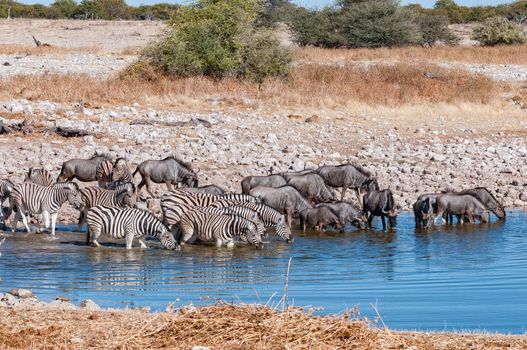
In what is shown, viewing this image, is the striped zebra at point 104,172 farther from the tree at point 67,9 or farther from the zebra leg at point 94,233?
the tree at point 67,9

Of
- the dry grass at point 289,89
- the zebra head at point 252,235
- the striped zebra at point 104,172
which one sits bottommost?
the zebra head at point 252,235

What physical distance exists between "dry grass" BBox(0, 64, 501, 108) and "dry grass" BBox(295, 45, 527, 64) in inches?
291

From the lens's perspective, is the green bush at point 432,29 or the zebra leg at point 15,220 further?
the green bush at point 432,29

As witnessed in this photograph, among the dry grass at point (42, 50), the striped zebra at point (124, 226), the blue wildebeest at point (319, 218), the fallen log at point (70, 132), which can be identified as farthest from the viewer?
the dry grass at point (42, 50)

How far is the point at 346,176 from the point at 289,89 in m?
10.8

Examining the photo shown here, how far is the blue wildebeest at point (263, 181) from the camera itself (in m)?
17.7

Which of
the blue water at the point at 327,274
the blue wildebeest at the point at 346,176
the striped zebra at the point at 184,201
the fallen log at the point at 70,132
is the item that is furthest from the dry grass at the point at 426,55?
the blue water at the point at 327,274

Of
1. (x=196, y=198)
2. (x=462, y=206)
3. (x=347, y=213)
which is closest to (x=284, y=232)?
(x=196, y=198)

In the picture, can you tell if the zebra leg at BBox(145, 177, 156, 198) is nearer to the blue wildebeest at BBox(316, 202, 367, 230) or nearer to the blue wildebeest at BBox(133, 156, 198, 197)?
→ the blue wildebeest at BBox(133, 156, 198, 197)

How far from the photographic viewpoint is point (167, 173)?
1816 cm

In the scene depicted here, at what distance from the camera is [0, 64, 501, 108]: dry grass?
88.6 feet

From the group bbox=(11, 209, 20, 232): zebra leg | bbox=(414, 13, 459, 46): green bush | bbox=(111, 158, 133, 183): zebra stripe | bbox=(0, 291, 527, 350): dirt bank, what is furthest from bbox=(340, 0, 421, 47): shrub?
bbox=(0, 291, 527, 350): dirt bank

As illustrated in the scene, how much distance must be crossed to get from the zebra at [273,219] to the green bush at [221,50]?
14977 millimetres

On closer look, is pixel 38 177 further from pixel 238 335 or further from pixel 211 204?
pixel 238 335
